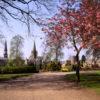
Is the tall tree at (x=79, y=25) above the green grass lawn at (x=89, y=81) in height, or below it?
above

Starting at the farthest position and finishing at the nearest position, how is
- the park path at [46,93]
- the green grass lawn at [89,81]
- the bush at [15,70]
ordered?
the bush at [15,70] → the green grass lawn at [89,81] → the park path at [46,93]

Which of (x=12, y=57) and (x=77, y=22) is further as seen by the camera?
(x=12, y=57)

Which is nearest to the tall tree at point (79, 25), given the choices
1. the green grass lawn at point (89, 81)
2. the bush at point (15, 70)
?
the green grass lawn at point (89, 81)

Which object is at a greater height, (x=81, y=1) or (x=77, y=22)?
(x=81, y=1)

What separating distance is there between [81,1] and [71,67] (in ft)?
108

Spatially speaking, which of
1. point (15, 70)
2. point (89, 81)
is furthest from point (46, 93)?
point (15, 70)

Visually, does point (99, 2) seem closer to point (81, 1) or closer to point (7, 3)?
point (81, 1)

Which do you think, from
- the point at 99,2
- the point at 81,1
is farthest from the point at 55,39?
the point at 99,2

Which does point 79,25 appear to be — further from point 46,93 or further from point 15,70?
point 15,70

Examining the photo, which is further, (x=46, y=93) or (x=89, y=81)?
(x=89, y=81)

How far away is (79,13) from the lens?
3253cm

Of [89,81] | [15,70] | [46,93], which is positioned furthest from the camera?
[15,70]

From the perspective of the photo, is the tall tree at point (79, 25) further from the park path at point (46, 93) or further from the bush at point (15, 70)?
the bush at point (15, 70)

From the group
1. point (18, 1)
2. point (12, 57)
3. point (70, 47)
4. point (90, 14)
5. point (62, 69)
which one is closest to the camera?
point (18, 1)
